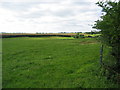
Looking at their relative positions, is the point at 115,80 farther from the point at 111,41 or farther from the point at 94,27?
the point at 94,27

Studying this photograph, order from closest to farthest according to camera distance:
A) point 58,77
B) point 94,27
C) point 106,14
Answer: point 106,14, point 94,27, point 58,77

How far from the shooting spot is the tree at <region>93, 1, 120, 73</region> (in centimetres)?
588

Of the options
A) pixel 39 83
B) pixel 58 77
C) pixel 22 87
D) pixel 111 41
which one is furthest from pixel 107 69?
pixel 22 87

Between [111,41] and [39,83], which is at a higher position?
[111,41]

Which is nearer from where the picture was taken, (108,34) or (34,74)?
(108,34)

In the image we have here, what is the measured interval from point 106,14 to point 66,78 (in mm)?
4440

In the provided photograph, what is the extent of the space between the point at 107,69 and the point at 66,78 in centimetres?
253

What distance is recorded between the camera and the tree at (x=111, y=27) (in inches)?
231

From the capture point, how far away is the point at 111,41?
6047 mm

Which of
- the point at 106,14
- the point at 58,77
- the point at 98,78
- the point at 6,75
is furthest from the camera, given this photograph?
the point at 6,75

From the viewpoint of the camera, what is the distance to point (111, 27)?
603cm

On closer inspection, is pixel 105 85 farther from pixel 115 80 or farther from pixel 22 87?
pixel 22 87

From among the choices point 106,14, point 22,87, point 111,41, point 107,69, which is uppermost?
point 106,14

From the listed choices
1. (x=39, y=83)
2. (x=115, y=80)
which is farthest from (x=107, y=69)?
(x=39, y=83)
